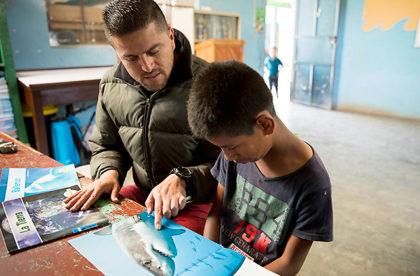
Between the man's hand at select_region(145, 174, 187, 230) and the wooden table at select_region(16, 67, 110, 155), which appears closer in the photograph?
the man's hand at select_region(145, 174, 187, 230)

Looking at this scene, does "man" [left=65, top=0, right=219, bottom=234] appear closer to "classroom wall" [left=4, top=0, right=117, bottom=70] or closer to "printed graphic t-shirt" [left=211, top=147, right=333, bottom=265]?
"printed graphic t-shirt" [left=211, top=147, right=333, bottom=265]

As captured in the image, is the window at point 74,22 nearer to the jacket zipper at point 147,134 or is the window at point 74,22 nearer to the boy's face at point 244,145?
the jacket zipper at point 147,134

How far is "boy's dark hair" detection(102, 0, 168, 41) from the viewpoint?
97 cm

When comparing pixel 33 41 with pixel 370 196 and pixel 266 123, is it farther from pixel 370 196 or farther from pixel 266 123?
pixel 370 196

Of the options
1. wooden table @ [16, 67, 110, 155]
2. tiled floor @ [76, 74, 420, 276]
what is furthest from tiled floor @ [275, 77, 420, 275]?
wooden table @ [16, 67, 110, 155]

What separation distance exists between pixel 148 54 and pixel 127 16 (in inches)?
5.1

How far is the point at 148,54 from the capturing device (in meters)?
1.04

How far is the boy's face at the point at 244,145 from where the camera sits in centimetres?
74

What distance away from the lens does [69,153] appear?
281cm

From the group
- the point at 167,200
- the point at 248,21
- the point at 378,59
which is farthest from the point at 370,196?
the point at 248,21

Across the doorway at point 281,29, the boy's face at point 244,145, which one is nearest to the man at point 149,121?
the boy's face at point 244,145

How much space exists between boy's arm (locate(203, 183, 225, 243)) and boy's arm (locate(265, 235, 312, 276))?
0.22 meters

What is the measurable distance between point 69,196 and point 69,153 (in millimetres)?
2080

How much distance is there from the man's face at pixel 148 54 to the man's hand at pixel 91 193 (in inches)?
14.1
